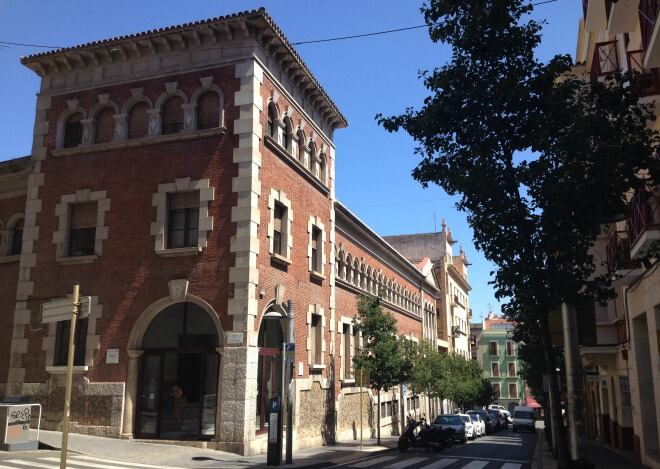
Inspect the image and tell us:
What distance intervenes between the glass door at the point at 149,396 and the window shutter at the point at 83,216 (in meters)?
5.13

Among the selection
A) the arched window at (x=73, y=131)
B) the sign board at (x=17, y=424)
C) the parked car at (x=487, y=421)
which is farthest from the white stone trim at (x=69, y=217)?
the parked car at (x=487, y=421)

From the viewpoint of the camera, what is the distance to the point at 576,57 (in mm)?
24766

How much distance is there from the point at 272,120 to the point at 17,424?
470 inches

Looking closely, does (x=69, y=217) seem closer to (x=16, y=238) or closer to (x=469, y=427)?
(x=16, y=238)

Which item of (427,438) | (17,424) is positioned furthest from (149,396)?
(427,438)

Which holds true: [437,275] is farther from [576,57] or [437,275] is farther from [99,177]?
[99,177]

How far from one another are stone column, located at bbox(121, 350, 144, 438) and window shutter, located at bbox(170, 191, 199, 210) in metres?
4.69

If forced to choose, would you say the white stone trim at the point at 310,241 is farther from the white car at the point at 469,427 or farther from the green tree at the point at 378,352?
the white car at the point at 469,427

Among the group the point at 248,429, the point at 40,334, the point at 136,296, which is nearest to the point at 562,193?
the point at 248,429

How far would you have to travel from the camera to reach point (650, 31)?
10336 millimetres

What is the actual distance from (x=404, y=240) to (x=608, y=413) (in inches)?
1936

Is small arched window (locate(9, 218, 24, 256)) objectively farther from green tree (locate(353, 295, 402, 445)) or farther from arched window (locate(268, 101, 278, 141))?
green tree (locate(353, 295, 402, 445))

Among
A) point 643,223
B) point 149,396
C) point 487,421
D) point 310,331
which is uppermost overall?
point 643,223

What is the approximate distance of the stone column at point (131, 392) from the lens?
1731 centimetres
